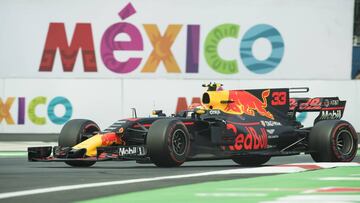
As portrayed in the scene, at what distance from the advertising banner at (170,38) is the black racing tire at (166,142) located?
15.6 m

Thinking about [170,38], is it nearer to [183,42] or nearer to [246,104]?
[183,42]

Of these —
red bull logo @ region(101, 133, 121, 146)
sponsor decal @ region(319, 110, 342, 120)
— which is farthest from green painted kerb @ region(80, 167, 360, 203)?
sponsor decal @ region(319, 110, 342, 120)

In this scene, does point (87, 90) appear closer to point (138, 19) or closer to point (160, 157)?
point (138, 19)

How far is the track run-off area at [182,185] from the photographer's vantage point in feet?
35.2

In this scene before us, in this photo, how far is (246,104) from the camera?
18703mm

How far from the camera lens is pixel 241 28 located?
32656 millimetres

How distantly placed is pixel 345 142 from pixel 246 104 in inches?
83.5

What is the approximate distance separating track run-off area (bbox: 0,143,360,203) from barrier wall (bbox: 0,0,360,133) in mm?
15937

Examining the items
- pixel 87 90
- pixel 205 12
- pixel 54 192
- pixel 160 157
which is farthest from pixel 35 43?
pixel 54 192

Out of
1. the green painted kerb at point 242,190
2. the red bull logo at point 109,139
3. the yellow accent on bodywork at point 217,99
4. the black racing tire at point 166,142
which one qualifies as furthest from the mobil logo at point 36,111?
the green painted kerb at point 242,190

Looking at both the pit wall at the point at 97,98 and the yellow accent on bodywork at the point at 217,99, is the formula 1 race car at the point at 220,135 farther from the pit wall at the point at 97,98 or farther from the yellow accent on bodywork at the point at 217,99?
the pit wall at the point at 97,98

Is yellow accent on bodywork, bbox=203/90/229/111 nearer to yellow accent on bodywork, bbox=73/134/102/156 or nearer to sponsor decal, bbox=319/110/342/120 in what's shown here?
sponsor decal, bbox=319/110/342/120

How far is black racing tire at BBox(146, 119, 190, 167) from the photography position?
16.1 meters

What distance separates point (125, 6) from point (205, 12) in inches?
108
